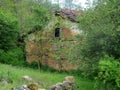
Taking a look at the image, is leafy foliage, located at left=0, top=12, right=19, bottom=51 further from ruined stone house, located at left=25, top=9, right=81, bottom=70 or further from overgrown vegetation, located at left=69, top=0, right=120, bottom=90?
overgrown vegetation, located at left=69, top=0, right=120, bottom=90

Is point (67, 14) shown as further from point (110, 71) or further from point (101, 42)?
point (110, 71)

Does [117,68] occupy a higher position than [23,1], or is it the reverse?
[23,1]

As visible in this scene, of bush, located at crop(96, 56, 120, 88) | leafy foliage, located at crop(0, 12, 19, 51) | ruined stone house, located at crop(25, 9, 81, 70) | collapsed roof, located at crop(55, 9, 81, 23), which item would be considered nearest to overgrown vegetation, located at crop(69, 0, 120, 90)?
bush, located at crop(96, 56, 120, 88)

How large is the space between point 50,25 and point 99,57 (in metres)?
11.7

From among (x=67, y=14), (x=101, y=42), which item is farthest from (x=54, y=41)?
(x=101, y=42)

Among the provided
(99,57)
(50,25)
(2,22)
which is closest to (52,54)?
(50,25)

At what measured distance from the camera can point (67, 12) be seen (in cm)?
2780

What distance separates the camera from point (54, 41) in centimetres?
2673

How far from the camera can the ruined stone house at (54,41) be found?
25906mm

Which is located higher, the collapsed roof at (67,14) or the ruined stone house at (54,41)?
the collapsed roof at (67,14)

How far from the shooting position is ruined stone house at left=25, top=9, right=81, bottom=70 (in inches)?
1020

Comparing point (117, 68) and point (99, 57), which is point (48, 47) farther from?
point (117, 68)

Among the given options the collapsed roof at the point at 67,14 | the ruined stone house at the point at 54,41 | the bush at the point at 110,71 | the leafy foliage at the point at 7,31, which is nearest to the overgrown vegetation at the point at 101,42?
the bush at the point at 110,71

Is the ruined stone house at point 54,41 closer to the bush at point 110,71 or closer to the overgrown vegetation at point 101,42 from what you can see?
the overgrown vegetation at point 101,42
